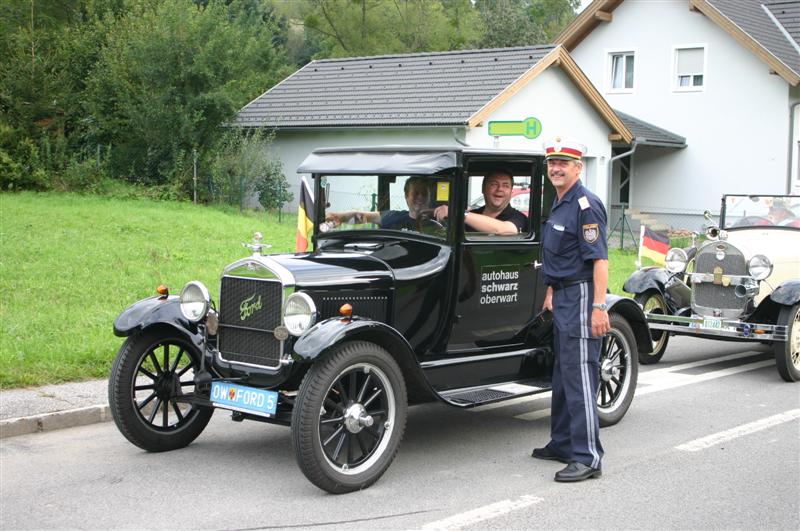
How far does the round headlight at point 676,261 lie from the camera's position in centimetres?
1038

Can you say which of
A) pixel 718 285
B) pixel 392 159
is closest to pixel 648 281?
pixel 718 285

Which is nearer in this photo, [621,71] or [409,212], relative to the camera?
[409,212]

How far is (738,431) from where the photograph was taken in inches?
283

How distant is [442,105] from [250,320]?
1911cm

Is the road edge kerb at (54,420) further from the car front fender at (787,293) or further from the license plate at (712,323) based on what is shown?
the car front fender at (787,293)

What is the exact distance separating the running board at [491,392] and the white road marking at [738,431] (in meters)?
1.07

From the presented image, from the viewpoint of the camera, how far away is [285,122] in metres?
26.7

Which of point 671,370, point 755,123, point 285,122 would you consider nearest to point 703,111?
point 755,123

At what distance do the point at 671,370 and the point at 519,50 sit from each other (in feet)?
57.6

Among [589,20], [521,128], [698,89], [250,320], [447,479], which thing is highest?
[589,20]

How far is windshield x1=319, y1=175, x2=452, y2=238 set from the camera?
6520 millimetres

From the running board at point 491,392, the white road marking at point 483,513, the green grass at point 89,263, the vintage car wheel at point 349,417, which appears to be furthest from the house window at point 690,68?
the white road marking at point 483,513

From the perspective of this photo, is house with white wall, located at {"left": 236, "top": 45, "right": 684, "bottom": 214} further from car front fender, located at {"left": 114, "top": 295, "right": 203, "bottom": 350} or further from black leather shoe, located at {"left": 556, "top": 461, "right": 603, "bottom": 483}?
black leather shoe, located at {"left": 556, "top": 461, "right": 603, "bottom": 483}

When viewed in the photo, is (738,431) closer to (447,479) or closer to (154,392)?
(447,479)
